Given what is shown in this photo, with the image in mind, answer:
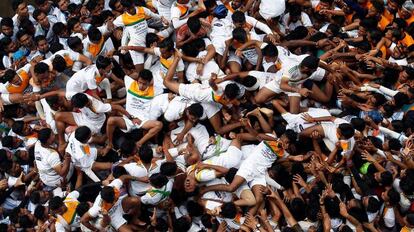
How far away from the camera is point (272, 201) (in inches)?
348

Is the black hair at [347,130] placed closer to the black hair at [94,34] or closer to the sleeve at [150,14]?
the sleeve at [150,14]

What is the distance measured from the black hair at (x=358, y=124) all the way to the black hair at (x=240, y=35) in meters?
1.99

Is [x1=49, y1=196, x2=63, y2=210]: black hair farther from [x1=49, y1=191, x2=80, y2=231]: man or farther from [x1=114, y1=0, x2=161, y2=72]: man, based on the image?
[x1=114, y1=0, x2=161, y2=72]: man

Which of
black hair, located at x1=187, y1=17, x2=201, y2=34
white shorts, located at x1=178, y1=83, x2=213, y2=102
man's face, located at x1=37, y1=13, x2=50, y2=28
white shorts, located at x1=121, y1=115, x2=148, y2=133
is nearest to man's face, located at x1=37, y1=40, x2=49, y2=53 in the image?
man's face, located at x1=37, y1=13, x2=50, y2=28

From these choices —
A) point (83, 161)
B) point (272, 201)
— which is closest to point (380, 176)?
point (272, 201)

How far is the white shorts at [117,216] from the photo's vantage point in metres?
8.80

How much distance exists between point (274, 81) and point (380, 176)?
1918 millimetres

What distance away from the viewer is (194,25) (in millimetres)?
10125

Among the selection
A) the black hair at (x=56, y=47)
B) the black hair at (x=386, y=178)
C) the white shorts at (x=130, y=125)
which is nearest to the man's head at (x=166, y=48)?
the white shorts at (x=130, y=125)

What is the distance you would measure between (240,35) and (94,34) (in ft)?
7.04

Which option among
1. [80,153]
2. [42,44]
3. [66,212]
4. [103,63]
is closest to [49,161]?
[80,153]

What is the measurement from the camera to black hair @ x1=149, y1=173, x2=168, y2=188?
854cm

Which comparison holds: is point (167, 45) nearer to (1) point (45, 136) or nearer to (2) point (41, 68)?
(2) point (41, 68)

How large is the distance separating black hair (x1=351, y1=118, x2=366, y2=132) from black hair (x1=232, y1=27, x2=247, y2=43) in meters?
1.99
